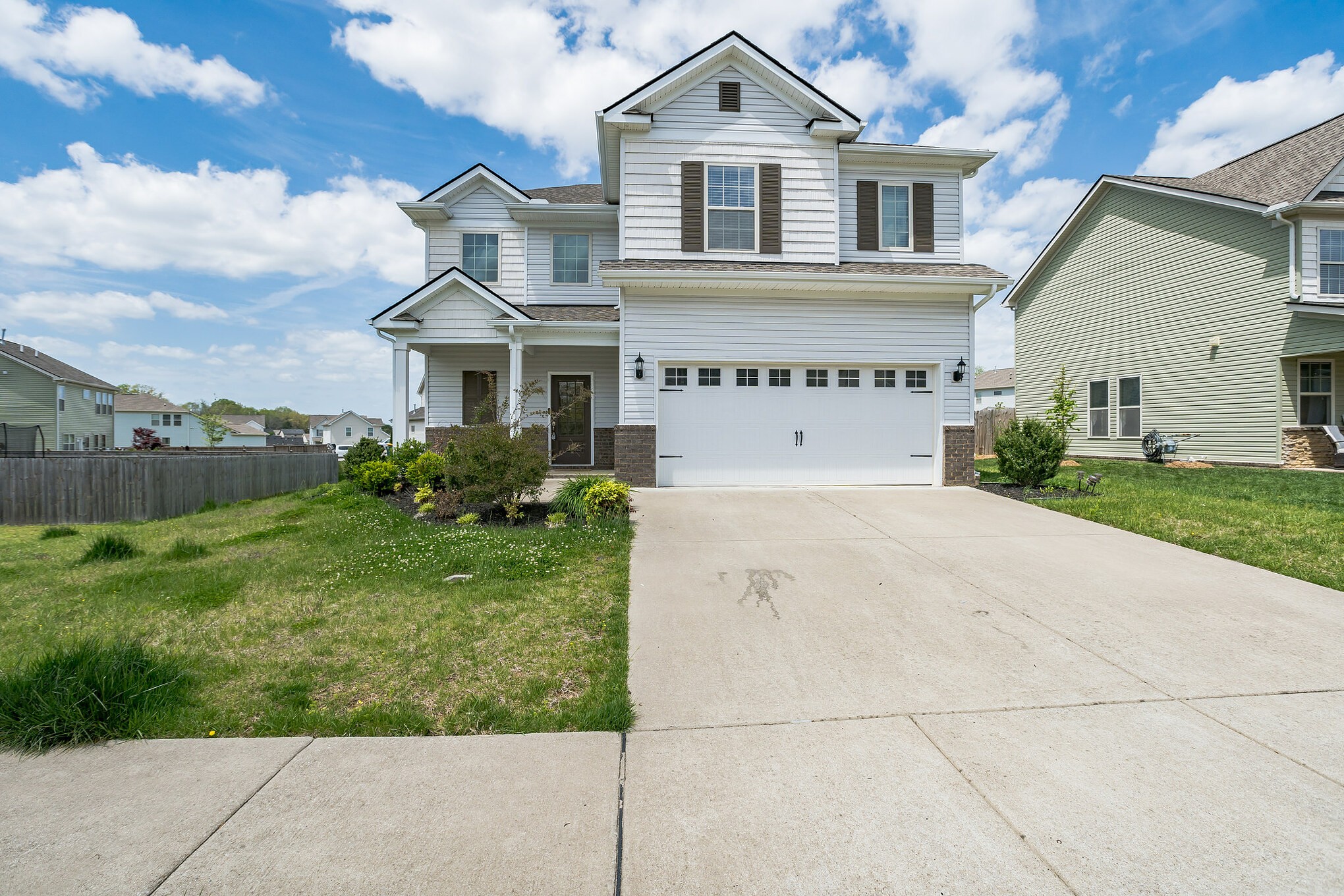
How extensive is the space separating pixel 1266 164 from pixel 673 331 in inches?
675

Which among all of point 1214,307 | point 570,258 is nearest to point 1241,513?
point 1214,307

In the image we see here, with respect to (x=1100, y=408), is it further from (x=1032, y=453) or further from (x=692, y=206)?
(x=692, y=206)

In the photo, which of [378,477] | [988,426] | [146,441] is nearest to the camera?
[378,477]

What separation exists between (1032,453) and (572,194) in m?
12.5

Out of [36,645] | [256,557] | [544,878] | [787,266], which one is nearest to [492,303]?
[787,266]

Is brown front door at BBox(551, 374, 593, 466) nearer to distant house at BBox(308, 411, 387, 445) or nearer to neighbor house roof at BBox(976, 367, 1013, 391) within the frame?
neighbor house roof at BBox(976, 367, 1013, 391)

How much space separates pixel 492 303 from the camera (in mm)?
12719

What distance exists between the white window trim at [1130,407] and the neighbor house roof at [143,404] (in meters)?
65.3

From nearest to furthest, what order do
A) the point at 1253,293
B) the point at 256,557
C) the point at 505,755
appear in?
the point at 505,755, the point at 256,557, the point at 1253,293

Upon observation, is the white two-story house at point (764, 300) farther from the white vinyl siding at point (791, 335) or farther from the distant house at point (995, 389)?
the distant house at point (995, 389)

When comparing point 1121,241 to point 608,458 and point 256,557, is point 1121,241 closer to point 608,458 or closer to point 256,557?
point 608,458

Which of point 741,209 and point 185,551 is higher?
point 741,209

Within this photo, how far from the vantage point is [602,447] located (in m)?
15.1

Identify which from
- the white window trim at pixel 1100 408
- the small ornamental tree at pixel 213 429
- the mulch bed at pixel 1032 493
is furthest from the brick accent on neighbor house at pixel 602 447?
the small ornamental tree at pixel 213 429
